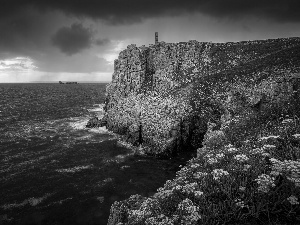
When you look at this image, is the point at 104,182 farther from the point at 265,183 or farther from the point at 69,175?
the point at 265,183

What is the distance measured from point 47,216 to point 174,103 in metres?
29.3

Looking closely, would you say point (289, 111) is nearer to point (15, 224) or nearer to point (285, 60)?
point (285, 60)

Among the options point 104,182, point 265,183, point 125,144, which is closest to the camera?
point 265,183

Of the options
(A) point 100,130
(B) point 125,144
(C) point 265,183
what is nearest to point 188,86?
(B) point 125,144

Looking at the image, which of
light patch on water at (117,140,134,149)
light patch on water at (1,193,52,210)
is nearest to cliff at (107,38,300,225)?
light patch on water at (117,140,134,149)

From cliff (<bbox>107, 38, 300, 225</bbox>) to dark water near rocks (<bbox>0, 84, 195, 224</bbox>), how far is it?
6.39 meters

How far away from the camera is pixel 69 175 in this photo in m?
35.8

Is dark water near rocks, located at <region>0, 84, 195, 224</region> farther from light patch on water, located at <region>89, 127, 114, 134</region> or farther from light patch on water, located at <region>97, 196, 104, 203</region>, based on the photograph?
light patch on water, located at <region>89, 127, 114, 134</region>

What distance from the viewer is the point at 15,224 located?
81.1ft

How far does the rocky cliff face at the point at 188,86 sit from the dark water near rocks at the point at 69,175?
5.17 m

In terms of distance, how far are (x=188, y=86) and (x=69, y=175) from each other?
29.4m

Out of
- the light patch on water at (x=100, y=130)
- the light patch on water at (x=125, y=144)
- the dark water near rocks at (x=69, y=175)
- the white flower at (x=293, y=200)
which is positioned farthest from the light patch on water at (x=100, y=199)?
the light patch on water at (x=100, y=130)

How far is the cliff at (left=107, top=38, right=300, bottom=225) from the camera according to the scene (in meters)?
10.3

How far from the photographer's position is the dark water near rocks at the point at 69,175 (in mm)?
26953
